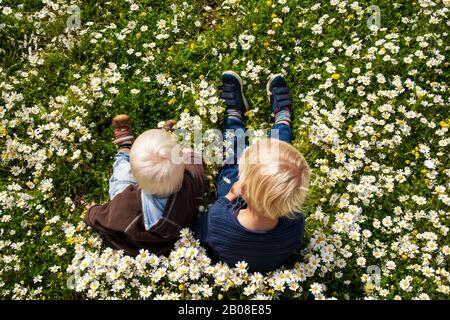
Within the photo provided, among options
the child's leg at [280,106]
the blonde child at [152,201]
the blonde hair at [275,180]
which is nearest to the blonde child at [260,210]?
the blonde hair at [275,180]

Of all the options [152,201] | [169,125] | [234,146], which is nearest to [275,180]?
[152,201]

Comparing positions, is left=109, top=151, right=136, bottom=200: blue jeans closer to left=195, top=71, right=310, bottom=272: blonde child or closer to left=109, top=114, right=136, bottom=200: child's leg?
left=109, top=114, right=136, bottom=200: child's leg

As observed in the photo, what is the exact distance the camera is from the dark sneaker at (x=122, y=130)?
15.4ft

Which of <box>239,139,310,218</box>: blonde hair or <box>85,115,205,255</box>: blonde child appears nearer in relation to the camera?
<box>239,139,310,218</box>: blonde hair

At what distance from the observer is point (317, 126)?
15.2 ft

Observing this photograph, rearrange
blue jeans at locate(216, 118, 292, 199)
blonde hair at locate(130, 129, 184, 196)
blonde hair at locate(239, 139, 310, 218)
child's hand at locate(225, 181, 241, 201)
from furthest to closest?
blue jeans at locate(216, 118, 292, 199) < child's hand at locate(225, 181, 241, 201) < blonde hair at locate(130, 129, 184, 196) < blonde hair at locate(239, 139, 310, 218)

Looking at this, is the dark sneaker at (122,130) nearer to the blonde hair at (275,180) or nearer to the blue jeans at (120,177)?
the blue jeans at (120,177)

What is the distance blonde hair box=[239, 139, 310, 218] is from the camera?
304 cm

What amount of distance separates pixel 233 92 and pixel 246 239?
6.27ft

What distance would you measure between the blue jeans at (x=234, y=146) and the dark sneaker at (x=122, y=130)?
39.3 inches

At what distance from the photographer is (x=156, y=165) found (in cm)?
335

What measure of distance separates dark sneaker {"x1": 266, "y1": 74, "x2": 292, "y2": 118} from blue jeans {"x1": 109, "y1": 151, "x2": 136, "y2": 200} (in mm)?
1631

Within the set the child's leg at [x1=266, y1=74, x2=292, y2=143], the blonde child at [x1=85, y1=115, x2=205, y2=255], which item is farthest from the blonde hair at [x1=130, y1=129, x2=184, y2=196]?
the child's leg at [x1=266, y1=74, x2=292, y2=143]

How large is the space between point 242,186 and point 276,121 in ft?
5.19
